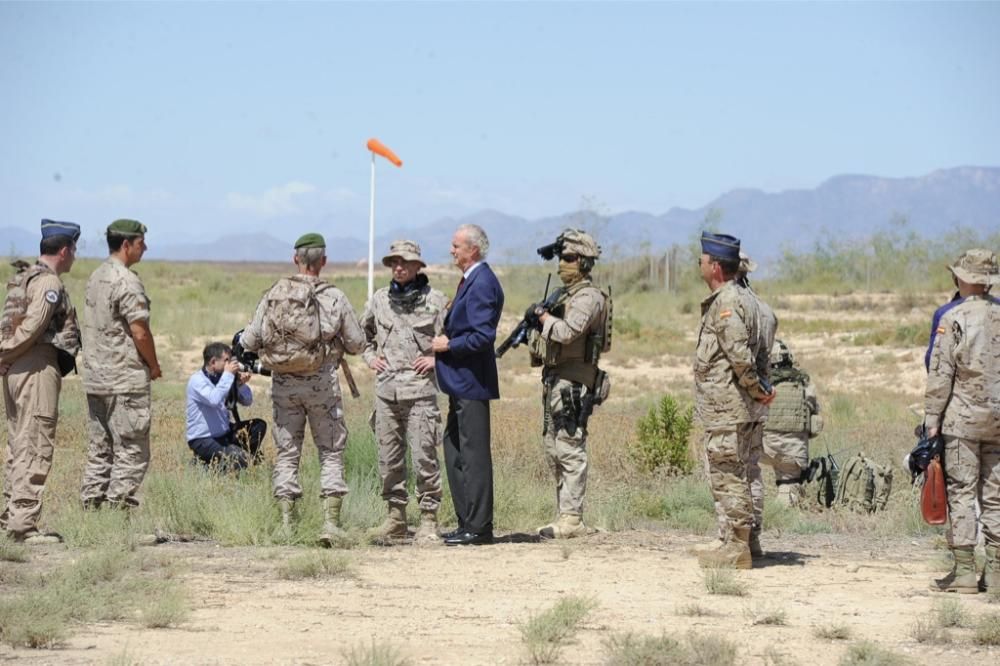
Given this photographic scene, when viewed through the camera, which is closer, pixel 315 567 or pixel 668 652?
pixel 668 652

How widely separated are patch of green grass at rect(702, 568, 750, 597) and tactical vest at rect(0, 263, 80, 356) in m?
4.38

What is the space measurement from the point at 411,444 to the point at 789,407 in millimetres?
3448

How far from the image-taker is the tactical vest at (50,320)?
911 cm

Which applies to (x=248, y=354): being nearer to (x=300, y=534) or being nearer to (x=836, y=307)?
(x=300, y=534)

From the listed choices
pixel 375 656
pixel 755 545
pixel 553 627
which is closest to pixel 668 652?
pixel 553 627

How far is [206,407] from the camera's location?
11.2 m

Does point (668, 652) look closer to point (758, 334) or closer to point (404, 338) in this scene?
point (758, 334)

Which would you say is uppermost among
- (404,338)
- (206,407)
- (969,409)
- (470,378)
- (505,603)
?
(404,338)

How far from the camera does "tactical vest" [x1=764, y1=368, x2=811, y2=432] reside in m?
11.2

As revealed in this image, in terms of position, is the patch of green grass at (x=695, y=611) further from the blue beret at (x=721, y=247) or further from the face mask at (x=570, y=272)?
the face mask at (x=570, y=272)

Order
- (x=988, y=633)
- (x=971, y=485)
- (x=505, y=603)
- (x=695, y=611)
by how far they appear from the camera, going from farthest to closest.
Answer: (x=971, y=485)
(x=505, y=603)
(x=695, y=611)
(x=988, y=633)

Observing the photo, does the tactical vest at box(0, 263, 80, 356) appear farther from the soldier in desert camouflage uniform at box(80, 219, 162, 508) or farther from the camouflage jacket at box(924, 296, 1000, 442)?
the camouflage jacket at box(924, 296, 1000, 442)

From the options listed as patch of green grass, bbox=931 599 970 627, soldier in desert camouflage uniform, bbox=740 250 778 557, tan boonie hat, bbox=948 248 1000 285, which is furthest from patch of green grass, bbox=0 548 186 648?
tan boonie hat, bbox=948 248 1000 285

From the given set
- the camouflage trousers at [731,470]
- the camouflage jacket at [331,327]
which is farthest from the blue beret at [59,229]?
the camouflage trousers at [731,470]
